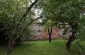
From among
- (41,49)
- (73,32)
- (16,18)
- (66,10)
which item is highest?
(66,10)

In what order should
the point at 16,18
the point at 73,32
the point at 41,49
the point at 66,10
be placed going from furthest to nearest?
1. the point at 41,49
2. the point at 16,18
3. the point at 73,32
4. the point at 66,10

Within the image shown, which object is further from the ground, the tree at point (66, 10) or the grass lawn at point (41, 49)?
the tree at point (66, 10)

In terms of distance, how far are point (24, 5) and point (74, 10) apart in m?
4.40

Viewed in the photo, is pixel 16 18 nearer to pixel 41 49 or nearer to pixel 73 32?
pixel 73 32

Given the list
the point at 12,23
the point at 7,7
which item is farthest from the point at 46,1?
the point at 7,7

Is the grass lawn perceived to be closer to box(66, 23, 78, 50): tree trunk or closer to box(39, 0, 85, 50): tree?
box(66, 23, 78, 50): tree trunk

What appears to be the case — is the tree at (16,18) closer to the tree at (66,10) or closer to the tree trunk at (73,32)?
the tree at (66,10)

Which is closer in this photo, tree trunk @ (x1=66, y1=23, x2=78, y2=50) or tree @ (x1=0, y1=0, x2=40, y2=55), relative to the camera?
tree trunk @ (x1=66, y1=23, x2=78, y2=50)

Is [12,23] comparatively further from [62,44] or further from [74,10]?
[62,44]

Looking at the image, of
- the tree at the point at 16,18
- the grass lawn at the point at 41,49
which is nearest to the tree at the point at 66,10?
Result: the tree at the point at 16,18

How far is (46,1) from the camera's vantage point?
9.66 m

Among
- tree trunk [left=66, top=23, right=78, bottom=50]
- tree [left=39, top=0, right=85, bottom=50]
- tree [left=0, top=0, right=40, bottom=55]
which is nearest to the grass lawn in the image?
tree trunk [left=66, top=23, right=78, bottom=50]

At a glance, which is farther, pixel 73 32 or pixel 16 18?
pixel 16 18

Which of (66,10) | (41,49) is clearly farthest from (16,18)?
(41,49)
